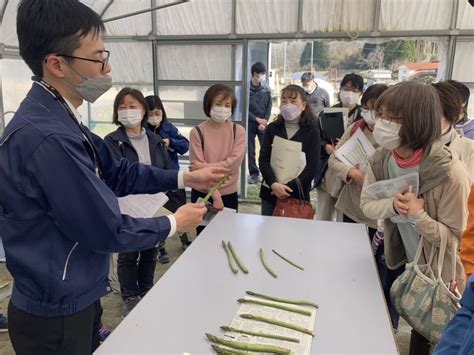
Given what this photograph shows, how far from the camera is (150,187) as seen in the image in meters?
1.76

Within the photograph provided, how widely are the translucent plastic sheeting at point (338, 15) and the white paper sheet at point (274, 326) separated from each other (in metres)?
3.86

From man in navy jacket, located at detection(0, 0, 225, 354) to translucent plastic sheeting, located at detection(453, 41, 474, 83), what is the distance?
13.9 feet

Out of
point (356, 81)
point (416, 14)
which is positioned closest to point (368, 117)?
point (356, 81)

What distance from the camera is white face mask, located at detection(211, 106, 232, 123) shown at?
2.96 meters

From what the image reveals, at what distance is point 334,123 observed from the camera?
3.28m

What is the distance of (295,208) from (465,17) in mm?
3139

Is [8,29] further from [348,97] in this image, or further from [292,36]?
[348,97]

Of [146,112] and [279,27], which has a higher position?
[279,27]

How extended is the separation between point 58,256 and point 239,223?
1150 millimetres

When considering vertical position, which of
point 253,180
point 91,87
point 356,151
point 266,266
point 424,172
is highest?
point 91,87

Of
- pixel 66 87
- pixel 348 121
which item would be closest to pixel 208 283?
pixel 66 87

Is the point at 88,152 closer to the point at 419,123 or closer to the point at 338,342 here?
the point at 338,342

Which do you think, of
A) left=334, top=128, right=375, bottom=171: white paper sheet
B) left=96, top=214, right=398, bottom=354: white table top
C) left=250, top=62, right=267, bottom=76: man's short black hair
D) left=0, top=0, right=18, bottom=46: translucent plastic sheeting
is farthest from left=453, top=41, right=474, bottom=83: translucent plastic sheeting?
left=0, top=0, right=18, bottom=46: translucent plastic sheeting

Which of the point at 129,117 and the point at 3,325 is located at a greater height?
the point at 129,117
